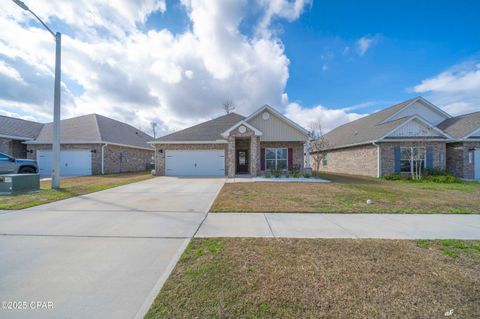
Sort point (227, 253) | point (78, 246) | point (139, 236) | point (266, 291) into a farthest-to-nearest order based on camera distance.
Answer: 1. point (139, 236)
2. point (78, 246)
3. point (227, 253)
4. point (266, 291)

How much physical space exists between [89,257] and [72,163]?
18.5 metres

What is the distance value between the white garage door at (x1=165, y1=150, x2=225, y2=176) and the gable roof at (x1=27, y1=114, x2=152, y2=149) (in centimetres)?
647

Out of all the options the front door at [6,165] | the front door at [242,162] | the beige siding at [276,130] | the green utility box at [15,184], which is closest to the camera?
the green utility box at [15,184]

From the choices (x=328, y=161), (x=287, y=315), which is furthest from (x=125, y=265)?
(x=328, y=161)

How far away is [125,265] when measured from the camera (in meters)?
3.02

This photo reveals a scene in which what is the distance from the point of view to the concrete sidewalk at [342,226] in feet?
13.9

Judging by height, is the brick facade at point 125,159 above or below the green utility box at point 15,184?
above

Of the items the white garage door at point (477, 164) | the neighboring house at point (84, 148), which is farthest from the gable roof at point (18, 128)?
the white garage door at point (477, 164)

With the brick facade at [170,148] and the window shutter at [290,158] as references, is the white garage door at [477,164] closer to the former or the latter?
the window shutter at [290,158]

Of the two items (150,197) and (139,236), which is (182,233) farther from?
(150,197)

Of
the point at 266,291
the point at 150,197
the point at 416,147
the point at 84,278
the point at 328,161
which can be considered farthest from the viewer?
the point at 328,161

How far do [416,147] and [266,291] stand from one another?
717 inches

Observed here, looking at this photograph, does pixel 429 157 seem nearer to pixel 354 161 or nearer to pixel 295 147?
pixel 354 161

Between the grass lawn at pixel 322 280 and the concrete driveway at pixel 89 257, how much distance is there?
1.38ft
